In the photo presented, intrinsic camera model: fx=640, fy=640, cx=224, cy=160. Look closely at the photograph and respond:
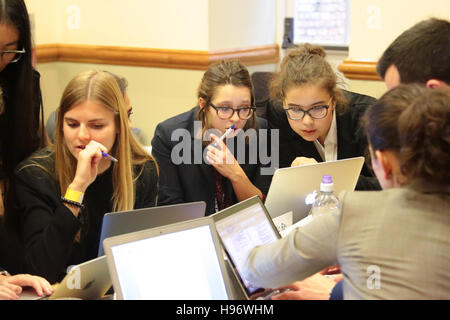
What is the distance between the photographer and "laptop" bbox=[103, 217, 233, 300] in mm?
1219

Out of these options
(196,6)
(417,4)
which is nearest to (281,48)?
(196,6)

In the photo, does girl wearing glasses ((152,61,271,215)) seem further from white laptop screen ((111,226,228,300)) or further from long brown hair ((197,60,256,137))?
white laptop screen ((111,226,228,300))

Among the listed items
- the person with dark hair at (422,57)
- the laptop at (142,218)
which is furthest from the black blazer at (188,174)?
the person with dark hair at (422,57)

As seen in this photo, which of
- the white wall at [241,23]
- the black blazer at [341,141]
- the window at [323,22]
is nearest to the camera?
the black blazer at [341,141]

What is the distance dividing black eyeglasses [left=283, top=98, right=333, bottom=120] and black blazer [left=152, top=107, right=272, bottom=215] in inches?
9.3

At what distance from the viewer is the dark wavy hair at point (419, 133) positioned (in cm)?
113

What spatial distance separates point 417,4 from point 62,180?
2056 mm

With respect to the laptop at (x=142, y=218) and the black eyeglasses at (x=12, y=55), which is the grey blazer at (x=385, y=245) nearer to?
the laptop at (x=142, y=218)

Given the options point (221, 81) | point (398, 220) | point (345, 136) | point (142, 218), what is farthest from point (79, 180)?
point (345, 136)

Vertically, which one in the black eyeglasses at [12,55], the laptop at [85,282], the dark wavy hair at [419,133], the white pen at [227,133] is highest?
the black eyeglasses at [12,55]

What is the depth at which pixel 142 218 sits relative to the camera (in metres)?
1.52

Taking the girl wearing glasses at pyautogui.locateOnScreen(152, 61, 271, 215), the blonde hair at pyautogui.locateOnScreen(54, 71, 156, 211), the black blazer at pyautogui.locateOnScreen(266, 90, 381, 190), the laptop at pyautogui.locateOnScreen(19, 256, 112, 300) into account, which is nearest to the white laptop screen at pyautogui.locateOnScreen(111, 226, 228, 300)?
the laptop at pyautogui.locateOnScreen(19, 256, 112, 300)

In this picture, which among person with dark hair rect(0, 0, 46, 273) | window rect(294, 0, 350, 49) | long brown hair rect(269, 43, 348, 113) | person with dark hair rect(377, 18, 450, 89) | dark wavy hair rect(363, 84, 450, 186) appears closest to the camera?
dark wavy hair rect(363, 84, 450, 186)

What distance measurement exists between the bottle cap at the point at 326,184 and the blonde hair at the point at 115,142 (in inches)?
23.6
